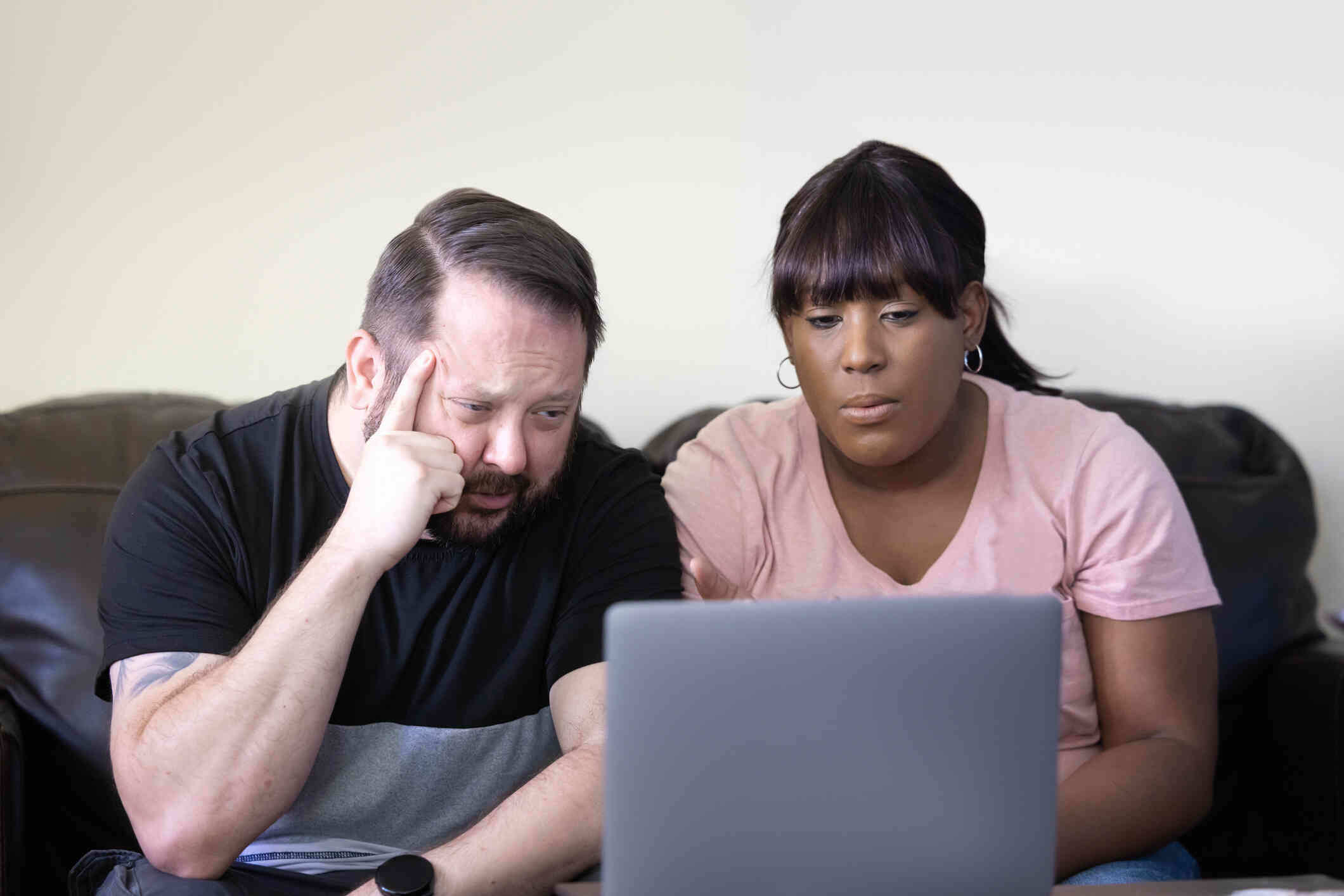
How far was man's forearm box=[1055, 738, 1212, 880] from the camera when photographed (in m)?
1.29

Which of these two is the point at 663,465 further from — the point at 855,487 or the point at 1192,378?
the point at 1192,378

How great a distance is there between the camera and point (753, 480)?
4.95 feet

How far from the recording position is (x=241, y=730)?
3.72 ft

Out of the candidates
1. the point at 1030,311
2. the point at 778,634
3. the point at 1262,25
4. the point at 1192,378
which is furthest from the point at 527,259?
the point at 1262,25

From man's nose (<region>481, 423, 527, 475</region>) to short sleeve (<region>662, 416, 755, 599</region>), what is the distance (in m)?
0.27

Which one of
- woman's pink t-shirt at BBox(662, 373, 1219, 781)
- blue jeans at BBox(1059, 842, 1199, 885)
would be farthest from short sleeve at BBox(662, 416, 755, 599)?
blue jeans at BBox(1059, 842, 1199, 885)

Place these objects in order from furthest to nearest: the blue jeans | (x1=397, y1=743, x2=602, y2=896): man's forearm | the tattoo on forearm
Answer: the blue jeans < the tattoo on forearm < (x1=397, y1=743, x2=602, y2=896): man's forearm

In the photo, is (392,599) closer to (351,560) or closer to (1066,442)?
(351,560)

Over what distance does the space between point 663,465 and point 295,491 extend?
0.64 meters

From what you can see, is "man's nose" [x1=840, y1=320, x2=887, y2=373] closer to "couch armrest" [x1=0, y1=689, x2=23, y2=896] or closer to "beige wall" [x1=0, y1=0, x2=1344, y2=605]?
"beige wall" [x1=0, y1=0, x2=1344, y2=605]

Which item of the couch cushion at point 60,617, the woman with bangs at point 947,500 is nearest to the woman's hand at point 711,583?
the woman with bangs at point 947,500

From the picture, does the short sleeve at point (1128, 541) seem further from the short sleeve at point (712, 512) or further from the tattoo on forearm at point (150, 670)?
the tattoo on forearm at point (150, 670)

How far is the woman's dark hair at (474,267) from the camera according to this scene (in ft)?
4.18

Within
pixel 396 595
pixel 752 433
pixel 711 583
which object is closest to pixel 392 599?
pixel 396 595
